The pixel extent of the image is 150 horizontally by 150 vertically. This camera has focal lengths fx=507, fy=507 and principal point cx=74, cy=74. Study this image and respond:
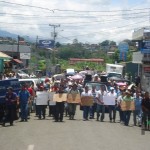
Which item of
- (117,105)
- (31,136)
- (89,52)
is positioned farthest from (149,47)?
(89,52)

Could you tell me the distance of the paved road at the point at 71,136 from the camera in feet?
50.6

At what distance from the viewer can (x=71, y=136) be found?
1786 cm

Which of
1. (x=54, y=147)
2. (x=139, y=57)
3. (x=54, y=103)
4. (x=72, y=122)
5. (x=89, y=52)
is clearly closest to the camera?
(x=54, y=147)

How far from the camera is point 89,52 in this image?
16988 centimetres

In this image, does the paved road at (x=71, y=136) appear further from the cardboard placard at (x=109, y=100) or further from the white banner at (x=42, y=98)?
the cardboard placard at (x=109, y=100)

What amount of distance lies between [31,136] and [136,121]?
8187 mm

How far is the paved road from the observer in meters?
15.4

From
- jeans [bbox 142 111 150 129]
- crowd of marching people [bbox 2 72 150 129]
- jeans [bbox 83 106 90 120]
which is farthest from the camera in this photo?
jeans [bbox 83 106 90 120]

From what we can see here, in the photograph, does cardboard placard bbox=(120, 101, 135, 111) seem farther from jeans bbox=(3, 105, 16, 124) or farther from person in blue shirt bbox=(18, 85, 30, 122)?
jeans bbox=(3, 105, 16, 124)

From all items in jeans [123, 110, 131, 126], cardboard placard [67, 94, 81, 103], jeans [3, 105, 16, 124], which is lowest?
jeans [123, 110, 131, 126]

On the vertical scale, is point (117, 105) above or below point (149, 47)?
below

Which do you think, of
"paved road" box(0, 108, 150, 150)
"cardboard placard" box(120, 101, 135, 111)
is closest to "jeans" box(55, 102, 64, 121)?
"paved road" box(0, 108, 150, 150)

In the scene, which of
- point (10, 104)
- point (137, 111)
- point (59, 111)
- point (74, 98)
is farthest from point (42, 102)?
point (137, 111)

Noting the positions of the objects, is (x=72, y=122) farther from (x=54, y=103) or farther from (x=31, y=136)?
(x=31, y=136)
